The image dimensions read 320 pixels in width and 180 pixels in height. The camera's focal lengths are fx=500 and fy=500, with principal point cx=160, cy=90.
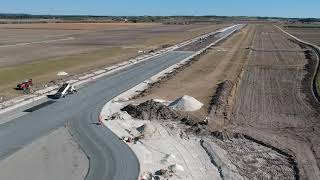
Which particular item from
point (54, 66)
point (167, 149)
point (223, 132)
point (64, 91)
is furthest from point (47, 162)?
point (54, 66)

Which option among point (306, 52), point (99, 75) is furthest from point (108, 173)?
point (306, 52)

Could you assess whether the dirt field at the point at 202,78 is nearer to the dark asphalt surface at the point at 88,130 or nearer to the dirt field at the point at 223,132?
the dirt field at the point at 223,132

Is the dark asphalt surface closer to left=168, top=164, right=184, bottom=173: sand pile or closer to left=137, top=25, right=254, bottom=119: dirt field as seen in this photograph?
left=168, top=164, right=184, bottom=173: sand pile

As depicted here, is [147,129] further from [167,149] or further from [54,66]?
[54,66]

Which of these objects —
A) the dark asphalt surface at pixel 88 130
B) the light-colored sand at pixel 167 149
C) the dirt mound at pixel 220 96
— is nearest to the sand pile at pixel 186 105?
the dirt mound at pixel 220 96

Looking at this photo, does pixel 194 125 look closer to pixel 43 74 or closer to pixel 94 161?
pixel 94 161
